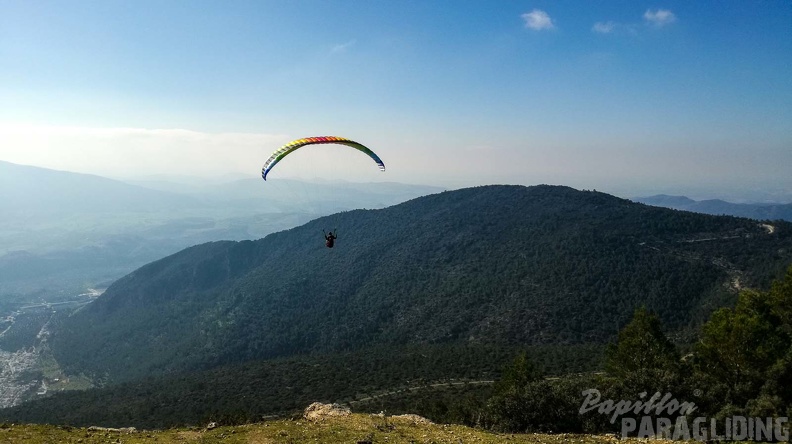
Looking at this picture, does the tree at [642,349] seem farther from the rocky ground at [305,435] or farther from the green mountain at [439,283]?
the green mountain at [439,283]

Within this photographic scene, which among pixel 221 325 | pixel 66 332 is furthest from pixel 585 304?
pixel 66 332

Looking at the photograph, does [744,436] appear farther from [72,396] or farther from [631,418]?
[72,396]

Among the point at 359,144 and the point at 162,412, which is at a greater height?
Answer: the point at 359,144

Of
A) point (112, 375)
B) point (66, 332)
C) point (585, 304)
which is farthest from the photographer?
point (66, 332)

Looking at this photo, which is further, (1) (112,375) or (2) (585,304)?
(1) (112,375)

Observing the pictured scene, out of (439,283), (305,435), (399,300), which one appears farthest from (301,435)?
(439,283)

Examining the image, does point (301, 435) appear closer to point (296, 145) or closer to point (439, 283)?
point (296, 145)

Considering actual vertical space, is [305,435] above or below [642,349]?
above
